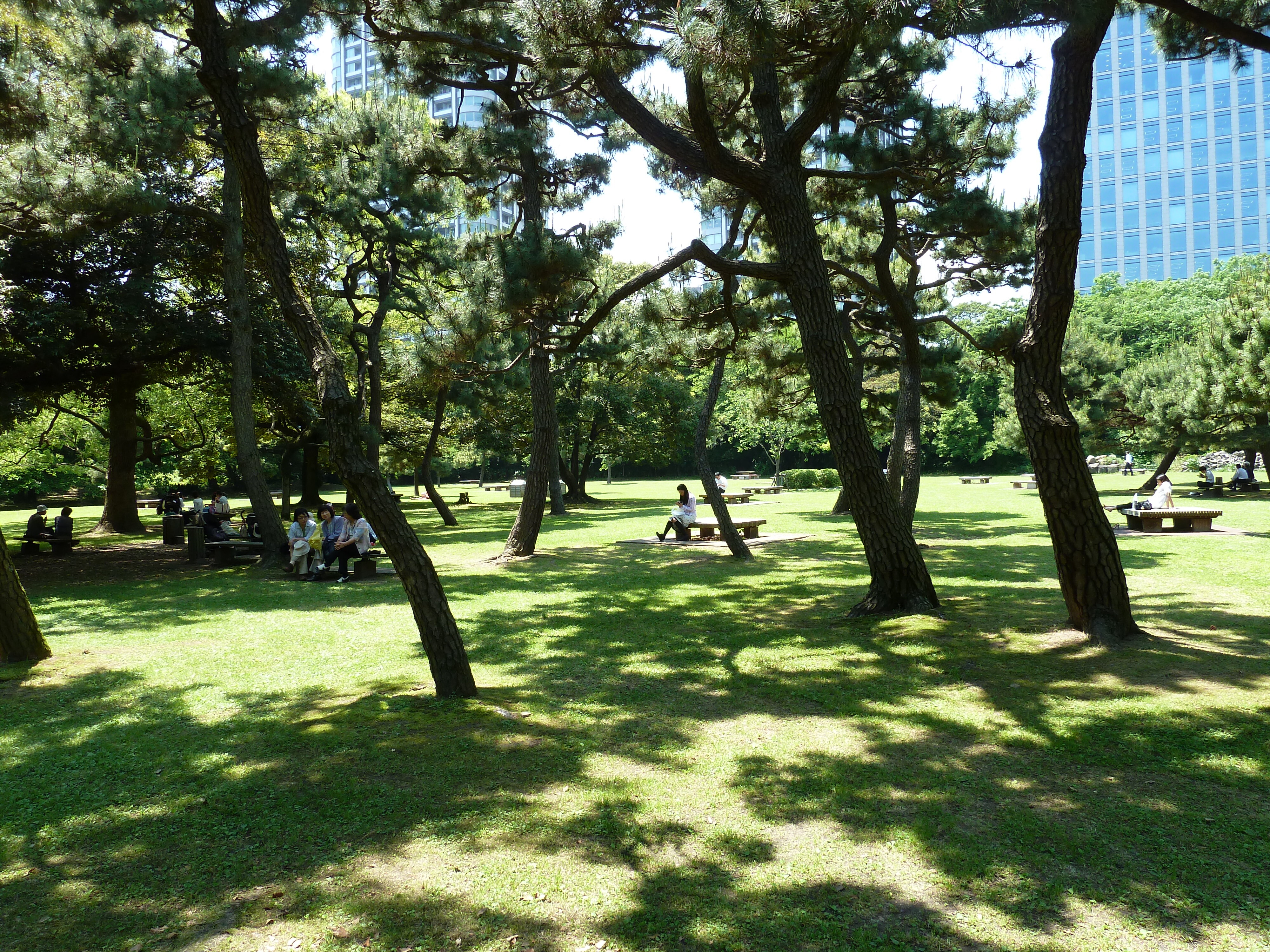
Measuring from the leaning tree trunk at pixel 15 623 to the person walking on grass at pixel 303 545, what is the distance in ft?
18.1

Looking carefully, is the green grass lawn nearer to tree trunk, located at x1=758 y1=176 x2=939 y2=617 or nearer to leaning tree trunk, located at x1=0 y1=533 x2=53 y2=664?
leaning tree trunk, located at x1=0 y1=533 x2=53 y2=664

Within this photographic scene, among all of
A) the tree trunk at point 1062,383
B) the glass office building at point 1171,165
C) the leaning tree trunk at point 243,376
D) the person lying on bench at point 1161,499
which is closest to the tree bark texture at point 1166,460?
the person lying on bench at point 1161,499

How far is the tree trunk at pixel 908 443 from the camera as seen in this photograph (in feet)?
40.7

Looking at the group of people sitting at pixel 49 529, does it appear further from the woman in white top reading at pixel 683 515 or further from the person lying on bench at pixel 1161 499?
the person lying on bench at pixel 1161 499

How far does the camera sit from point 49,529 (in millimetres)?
17125

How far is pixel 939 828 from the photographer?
3.60 m

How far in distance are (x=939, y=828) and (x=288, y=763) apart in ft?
10.8

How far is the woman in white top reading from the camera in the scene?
638 inches

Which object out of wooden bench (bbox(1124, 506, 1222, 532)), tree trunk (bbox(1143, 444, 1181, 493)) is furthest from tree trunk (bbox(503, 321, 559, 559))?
tree trunk (bbox(1143, 444, 1181, 493))

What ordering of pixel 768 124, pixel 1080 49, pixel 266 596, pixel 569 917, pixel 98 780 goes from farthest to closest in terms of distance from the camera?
pixel 266 596 → pixel 768 124 → pixel 1080 49 → pixel 98 780 → pixel 569 917

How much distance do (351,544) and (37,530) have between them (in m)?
9.27

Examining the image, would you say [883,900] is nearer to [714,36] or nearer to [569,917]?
[569,917]

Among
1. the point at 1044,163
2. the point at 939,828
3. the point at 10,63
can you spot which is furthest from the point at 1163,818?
the point at 10,63

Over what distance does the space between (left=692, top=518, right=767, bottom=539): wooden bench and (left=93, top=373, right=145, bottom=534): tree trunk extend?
1170cm
